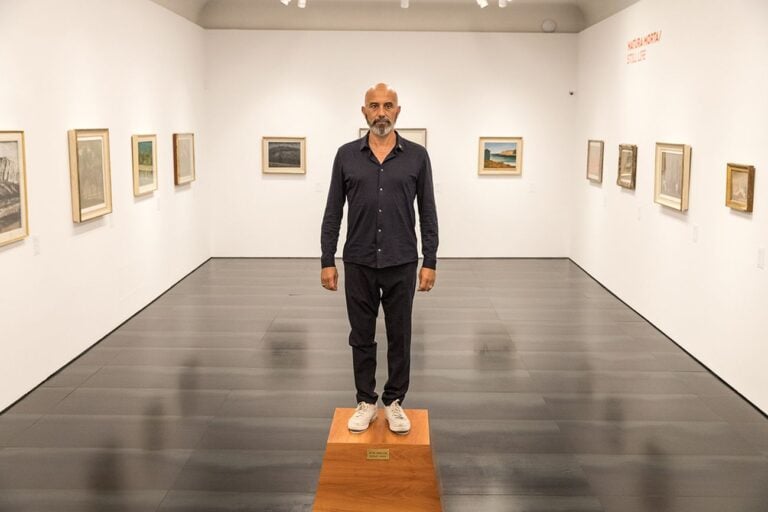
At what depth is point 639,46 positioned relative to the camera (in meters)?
10.8

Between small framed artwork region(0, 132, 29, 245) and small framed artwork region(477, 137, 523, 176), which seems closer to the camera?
small framed artwork region(0, 132, 29, 245)

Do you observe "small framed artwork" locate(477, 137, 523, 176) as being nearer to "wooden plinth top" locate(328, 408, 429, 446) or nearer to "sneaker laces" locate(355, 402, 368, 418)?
"wooden plinth top" locate(328, 408, 429, 446)

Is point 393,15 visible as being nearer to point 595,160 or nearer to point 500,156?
point 500,156

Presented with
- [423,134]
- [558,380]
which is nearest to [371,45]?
[423,134]

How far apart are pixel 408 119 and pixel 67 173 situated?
25.1 ft

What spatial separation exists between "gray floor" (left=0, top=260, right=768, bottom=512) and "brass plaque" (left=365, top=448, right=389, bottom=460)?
0.59 m

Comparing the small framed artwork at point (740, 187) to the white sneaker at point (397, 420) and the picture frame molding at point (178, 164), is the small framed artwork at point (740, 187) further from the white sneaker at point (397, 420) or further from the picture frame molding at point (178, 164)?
the picture frame molding at point (178, 164)

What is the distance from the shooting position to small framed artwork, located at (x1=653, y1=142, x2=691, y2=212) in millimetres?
8805

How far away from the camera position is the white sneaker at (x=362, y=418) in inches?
195

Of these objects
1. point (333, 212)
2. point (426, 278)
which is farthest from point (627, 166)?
point (333, 212)

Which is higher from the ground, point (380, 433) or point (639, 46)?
point (639, 46)

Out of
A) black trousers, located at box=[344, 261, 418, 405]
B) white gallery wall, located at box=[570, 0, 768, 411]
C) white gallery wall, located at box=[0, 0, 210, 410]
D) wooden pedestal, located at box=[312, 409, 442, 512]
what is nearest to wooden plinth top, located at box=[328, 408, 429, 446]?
wooden pedestal, located at box=[312, 409, 442, 512]

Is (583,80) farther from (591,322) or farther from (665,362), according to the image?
(665,362)

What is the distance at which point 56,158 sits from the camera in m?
7.87
